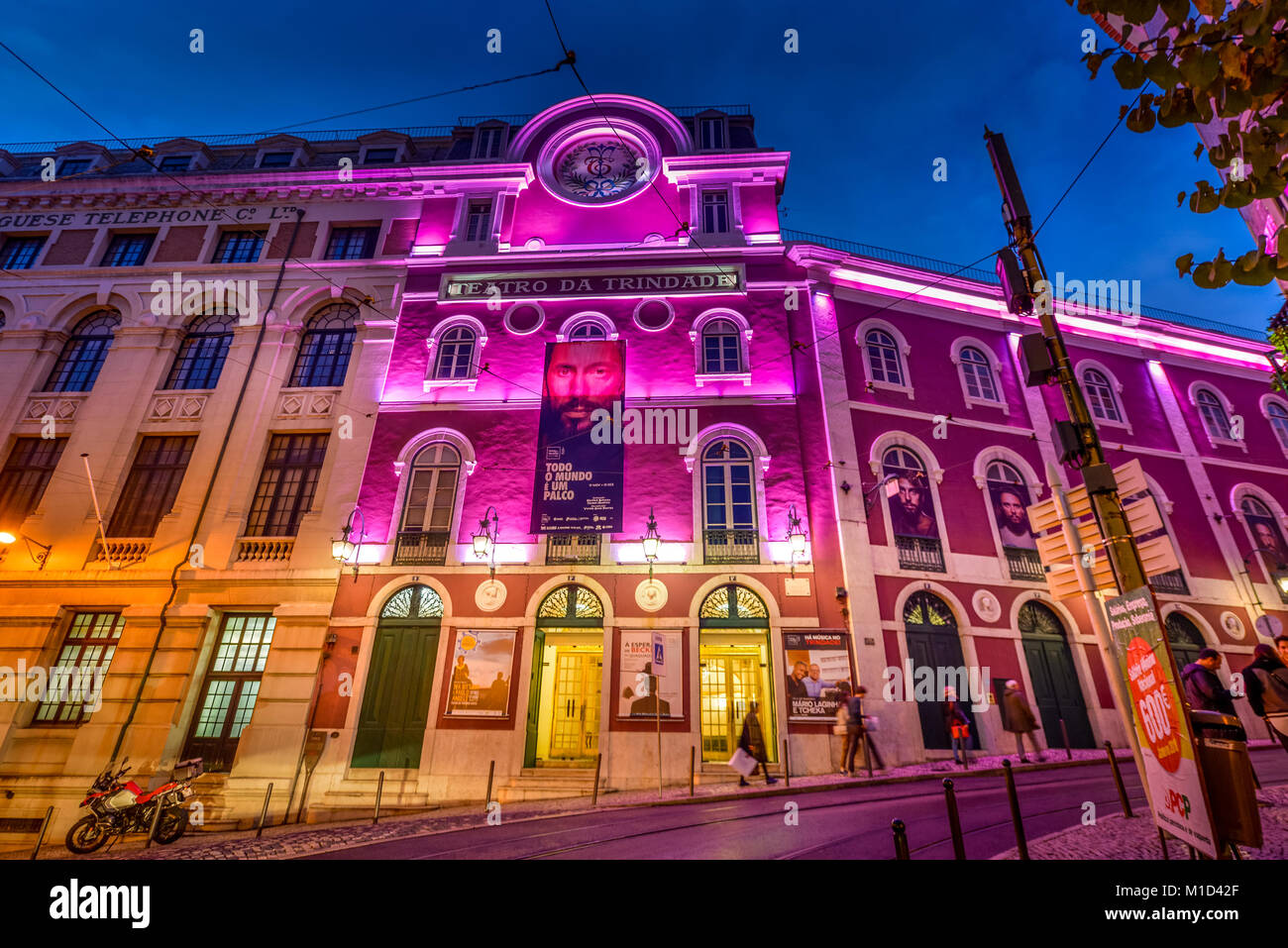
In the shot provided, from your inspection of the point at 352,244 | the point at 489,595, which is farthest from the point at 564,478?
the point at 352,244

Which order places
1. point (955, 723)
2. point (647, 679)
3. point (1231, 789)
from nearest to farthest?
point (1231, 789) < point (955, 723) < point (647, 679)

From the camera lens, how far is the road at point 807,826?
7.18 m

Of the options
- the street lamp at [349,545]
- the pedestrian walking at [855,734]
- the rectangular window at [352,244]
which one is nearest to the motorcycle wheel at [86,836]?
the street lamp at [349,545]

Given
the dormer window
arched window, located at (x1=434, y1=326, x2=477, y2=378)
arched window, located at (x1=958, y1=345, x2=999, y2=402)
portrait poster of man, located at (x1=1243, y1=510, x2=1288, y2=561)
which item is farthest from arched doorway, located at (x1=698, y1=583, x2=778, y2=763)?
the dormer window

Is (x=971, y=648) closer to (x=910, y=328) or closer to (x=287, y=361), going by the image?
(x=910, y=328)

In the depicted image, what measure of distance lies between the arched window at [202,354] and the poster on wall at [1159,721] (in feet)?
68.7

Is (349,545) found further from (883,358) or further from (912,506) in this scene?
(883,358)

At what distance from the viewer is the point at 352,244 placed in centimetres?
1897

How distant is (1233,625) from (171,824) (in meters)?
26.3

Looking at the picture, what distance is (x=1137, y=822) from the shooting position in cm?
712

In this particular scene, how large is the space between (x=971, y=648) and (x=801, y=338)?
9.31 metres

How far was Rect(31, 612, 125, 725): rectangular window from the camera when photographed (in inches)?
541

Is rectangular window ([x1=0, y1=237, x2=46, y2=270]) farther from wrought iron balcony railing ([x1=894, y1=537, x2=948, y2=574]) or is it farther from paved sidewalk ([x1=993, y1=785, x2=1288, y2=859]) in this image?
paved sidewalk ([x1=993, y1=785, x2=1288, y2=859])
